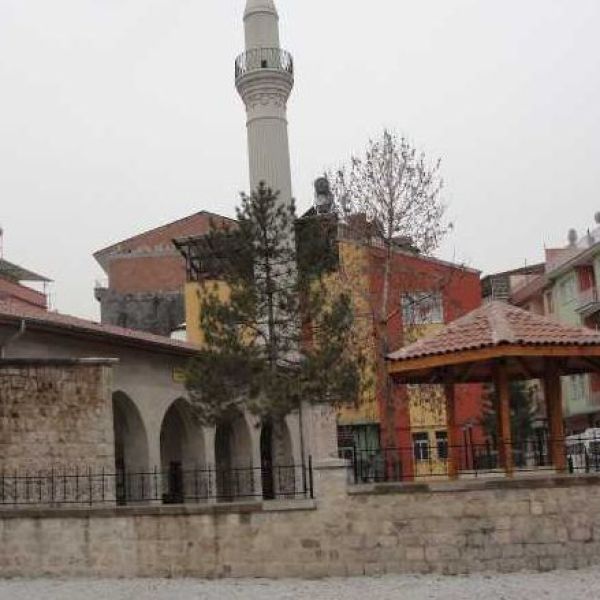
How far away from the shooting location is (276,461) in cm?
1958

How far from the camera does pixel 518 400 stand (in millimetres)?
35094

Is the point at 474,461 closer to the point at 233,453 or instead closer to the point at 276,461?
the point at 276,461

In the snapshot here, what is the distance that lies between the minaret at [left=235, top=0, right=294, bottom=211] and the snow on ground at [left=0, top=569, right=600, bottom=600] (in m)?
17.0

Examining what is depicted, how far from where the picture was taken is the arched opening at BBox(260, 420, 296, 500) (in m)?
18.5

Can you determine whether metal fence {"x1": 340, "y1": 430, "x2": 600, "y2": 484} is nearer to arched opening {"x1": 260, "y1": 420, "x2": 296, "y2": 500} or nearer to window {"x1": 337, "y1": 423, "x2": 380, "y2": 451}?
arched opening {"x1": 260, "y1": 420, "x2": 296, "y2": 500}

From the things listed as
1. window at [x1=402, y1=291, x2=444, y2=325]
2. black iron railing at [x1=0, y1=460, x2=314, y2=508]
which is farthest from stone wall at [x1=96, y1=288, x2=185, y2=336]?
black iron railing at [x1=0, y1=460, x2=314, y2=508]

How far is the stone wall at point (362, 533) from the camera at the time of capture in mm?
11359

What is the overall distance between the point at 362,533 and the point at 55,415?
6638 mm

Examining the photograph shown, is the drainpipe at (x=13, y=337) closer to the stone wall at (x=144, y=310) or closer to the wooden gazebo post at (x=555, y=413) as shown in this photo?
the wooden gazebo post at (x=555, y=413)

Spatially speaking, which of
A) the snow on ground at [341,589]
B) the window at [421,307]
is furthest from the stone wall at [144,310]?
the snow on ground at [341,589]

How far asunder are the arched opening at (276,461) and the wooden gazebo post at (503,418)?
4.31m

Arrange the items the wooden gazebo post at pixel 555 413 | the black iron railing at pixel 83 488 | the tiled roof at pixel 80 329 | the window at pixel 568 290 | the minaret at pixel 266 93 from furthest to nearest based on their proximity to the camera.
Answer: the window at pixel 568 290
the minaret at pixel 266 93
the tiled roof at pixel 80 329
the black iron railing at pixel 83 488
the wooden gazebo post at pixel 555 413

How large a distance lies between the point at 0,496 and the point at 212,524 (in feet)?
14.7

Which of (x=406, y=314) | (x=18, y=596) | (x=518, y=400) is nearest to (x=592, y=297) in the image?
(x=518, y=400)
